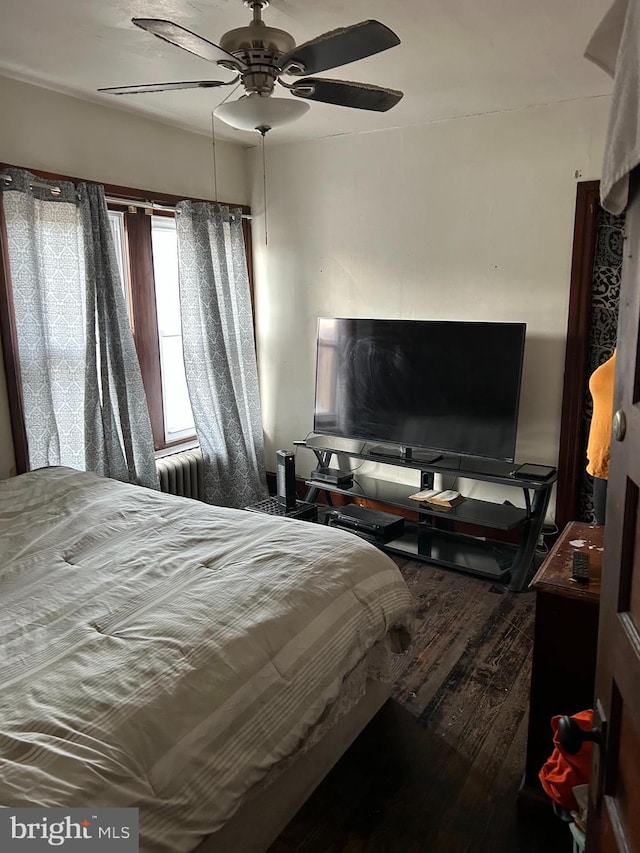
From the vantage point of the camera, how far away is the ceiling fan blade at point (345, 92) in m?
1.97

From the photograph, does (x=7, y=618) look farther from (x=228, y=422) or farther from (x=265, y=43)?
(x=228, y=422)

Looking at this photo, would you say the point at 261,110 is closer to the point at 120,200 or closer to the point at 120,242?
the point at 120,200

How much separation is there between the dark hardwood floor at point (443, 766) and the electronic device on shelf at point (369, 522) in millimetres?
829

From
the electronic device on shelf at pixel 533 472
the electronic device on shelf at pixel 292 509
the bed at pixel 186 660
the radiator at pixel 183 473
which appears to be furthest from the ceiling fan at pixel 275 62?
the electronic device on shelf at pixel 292 509

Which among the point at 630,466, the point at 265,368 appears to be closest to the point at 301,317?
the point at 265,368

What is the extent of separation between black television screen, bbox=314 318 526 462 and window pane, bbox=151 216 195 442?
0.95 m

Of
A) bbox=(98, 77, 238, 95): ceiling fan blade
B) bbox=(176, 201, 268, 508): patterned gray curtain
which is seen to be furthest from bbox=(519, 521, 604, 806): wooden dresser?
bbox=(176, 201, 268, 508): patterned gray curtain

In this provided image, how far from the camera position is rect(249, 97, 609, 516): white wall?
3.34 metres

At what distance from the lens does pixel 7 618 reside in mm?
1674

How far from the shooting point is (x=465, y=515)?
3.41 m

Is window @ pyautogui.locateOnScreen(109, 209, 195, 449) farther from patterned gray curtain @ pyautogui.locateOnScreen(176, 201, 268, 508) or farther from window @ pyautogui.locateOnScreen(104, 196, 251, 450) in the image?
patterned gray curtain @ pyautogui.locateOnScreen(176, 201, 268, 508)

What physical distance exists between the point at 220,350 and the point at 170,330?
36 cm

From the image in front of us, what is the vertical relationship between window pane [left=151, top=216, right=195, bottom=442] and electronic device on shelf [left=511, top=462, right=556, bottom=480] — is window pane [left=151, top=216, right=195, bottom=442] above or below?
above
